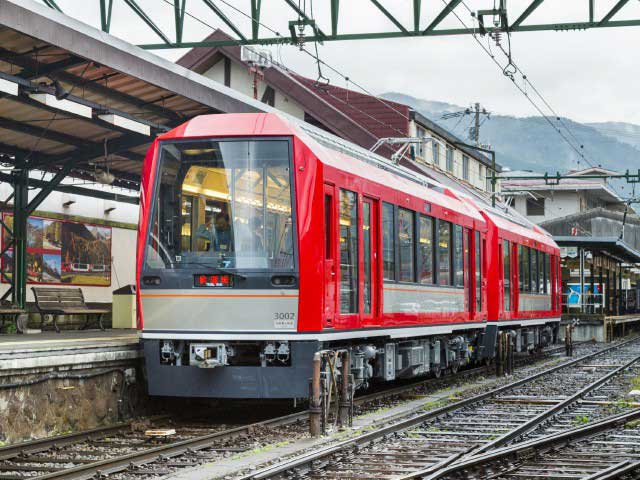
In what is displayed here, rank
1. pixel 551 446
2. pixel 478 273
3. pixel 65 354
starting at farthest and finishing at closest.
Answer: pixel 478 273
pixel 65 354
pixel 551 446

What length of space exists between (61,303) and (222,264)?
10.1 meters

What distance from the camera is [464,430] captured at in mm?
12000

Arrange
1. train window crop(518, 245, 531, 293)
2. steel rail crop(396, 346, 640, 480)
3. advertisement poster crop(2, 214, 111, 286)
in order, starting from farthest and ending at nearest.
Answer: train window crop(518, 245, 531, 293), advertisement poster crop(2, 214, 111, 286), steel rail crop(396, 346, 640, 480)

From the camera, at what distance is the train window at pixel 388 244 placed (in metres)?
14.3

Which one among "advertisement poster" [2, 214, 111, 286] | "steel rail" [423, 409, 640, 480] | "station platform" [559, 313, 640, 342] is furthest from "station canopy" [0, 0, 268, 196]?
"station platform" [559, 313, 640, 342]

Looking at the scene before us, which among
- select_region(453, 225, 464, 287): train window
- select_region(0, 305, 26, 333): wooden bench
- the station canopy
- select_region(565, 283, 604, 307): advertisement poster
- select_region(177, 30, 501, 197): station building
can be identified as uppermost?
select_region(177, 30, 501, 197): station building

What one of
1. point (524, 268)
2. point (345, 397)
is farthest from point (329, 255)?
point (524, 268)

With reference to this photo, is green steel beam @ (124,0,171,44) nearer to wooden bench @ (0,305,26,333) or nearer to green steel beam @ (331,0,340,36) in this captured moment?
green steel beam @ (331,0,340,36)

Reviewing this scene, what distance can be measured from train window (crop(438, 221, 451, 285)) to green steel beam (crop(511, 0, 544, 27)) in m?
3.71

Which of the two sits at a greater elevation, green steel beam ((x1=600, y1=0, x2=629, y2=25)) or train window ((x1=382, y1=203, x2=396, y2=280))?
green steel beam ((x1=600, y1=0, x2=629, y2=25))

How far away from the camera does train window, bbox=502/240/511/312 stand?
875 inches

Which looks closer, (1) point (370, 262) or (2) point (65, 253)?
(1) point (370, 262)

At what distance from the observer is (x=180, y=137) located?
1241 cm

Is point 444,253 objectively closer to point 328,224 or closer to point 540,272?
point 328,224
